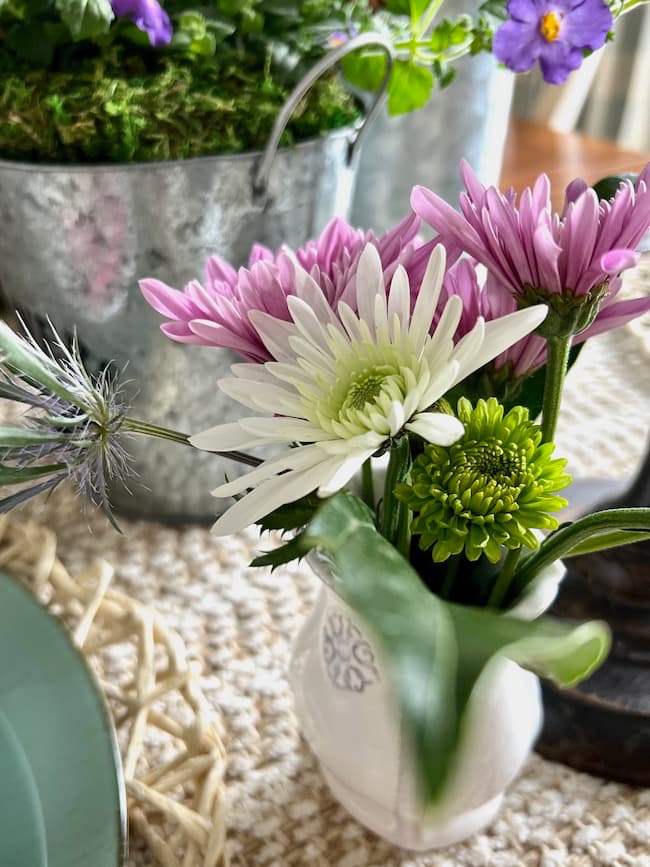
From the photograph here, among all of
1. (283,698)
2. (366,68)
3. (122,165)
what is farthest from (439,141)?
(283,698)

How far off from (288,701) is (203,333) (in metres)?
0.19

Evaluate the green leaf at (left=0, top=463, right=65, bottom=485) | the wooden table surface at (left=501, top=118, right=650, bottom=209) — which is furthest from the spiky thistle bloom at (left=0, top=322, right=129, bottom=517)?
the wooden table surface at (left=501, top=118, right=650, bottom=209)

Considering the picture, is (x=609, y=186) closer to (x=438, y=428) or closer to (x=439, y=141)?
(x=438, y=428)

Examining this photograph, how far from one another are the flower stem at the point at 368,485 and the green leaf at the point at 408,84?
0.21 m

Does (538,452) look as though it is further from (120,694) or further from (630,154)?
(630,154)

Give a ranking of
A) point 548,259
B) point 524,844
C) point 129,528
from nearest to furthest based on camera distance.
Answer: point 548,259 → point 524,844 → point 129,528

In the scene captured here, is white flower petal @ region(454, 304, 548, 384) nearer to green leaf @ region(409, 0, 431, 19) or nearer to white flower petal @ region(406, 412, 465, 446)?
white flower petal @ region(406, 412, 465, 446)

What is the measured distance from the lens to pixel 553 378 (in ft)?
0.61

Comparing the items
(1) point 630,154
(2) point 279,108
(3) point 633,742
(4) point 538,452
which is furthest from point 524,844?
(1) point 630,154

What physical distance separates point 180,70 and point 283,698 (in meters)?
0.24

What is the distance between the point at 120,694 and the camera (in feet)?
1.00

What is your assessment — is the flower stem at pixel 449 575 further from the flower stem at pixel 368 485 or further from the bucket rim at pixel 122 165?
the bucket rim at pixel 122 165

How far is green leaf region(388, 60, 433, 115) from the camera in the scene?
0.36 meters

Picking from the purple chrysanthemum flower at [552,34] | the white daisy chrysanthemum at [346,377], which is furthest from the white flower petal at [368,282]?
the purple chrysanthemum flower at [552,34]
